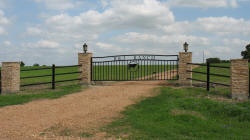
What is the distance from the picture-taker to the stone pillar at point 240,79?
13.0 m

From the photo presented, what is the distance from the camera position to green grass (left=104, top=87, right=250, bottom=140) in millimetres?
8047

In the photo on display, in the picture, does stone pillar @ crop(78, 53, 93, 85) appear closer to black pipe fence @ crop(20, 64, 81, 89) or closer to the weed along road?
black pipe fence @ crop(20, 64, 81, 89)

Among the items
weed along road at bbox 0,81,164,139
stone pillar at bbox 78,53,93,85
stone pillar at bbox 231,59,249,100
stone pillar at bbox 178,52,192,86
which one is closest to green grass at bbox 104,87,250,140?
weed along road at bbox 0,81,164,139

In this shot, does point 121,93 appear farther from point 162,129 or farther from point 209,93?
point 162,129

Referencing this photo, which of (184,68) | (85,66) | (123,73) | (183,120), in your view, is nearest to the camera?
(183,120)

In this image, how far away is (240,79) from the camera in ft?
42.9

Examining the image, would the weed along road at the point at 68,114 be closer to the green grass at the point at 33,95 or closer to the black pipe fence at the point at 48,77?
the green grass at the point at 33,95

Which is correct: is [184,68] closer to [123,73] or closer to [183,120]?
[183,120]

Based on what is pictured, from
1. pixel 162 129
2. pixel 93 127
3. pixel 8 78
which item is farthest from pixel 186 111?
pixel 8 78

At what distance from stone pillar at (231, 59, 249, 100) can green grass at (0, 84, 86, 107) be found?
21.8ft

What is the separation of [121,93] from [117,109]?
3.35 meters

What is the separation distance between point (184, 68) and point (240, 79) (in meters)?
3.85

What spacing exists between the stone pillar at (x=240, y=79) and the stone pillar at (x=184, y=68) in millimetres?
3447

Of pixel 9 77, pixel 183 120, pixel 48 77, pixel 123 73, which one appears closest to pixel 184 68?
pixel 183 120
